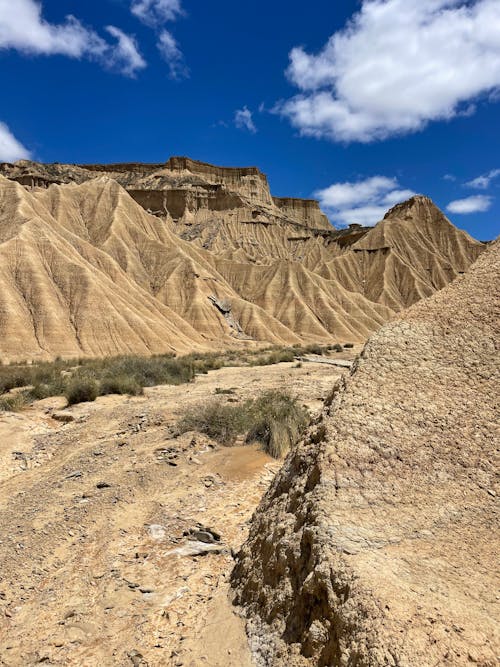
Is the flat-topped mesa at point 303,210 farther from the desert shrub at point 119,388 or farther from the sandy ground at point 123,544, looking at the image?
the sandy ground at point 123,544

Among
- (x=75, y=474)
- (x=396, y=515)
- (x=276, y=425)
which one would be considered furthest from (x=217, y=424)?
(x=396, y=515)

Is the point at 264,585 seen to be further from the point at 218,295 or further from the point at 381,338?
the point at 218,295

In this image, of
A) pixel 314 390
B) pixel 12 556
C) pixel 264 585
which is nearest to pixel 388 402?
pixel 264 585

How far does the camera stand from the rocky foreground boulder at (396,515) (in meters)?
2.22

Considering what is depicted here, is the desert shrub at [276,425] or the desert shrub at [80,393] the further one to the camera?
the desert shrub at [80,393]

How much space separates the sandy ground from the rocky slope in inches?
1001

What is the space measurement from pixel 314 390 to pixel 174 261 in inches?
1698

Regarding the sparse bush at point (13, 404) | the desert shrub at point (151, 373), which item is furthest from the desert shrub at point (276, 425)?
the desert shrub at point (151, 373)

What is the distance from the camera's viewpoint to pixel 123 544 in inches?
202

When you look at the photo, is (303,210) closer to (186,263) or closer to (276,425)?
(186,263)

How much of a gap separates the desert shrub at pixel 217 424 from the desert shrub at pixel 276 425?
0.94ft

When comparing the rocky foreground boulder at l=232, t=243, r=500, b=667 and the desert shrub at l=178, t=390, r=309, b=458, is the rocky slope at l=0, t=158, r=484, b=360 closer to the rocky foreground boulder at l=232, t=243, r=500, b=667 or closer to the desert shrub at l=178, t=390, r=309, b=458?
the desert shrub at l=178, t=390, r=309, b=458

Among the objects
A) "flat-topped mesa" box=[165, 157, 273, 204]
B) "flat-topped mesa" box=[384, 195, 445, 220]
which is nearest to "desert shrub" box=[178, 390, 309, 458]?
"flat-topped mesa" box=[384, 195, 445, 220]

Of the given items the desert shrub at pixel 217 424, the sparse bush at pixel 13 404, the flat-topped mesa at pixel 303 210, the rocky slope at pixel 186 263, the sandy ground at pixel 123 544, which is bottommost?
the sandy ground at pixel 123 544
